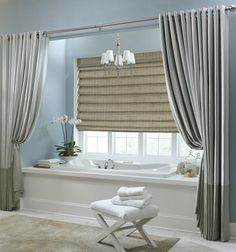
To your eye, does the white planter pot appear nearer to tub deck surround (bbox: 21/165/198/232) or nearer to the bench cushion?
tub deck surround (bbox: 21/165/198/232)

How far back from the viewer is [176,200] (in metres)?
4.40

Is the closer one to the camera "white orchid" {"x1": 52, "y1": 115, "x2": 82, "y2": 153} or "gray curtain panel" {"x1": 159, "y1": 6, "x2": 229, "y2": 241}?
"gray curtain panel" {"x1": 159, "y1": 6, "x2": 229, "y2": 241}

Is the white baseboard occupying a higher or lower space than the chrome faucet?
lower

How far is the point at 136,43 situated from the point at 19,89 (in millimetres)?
1831

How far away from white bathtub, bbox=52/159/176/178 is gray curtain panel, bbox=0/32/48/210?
0.61 meters

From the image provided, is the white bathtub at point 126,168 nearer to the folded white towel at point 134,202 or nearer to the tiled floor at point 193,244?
the tiled floor at point 193,244

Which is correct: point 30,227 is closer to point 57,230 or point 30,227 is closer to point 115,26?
point 57,230

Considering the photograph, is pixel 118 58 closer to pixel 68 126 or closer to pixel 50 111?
pixel 50 111

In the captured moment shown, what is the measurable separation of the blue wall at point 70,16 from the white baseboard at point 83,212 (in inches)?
19.9

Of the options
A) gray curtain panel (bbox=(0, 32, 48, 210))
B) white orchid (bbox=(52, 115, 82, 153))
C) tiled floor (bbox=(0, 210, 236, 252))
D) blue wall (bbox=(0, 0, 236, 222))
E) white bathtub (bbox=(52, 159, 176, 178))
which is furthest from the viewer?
white orchid (bbox=(52, 115, 82, 153))

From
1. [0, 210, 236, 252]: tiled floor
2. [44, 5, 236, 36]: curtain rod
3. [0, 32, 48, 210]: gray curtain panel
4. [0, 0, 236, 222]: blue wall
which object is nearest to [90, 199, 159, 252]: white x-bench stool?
[0, 210, 236, 252]: tiled floor

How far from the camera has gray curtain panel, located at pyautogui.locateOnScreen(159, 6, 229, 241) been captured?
13.3 feet

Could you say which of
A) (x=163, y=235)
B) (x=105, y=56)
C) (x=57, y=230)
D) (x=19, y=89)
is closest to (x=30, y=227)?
(x=57, y=230)

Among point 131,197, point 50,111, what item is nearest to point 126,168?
point 50,111
